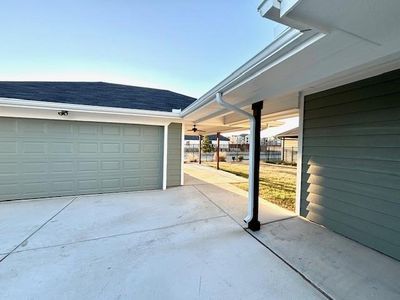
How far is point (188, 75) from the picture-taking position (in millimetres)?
10977

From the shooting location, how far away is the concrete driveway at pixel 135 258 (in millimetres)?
2100

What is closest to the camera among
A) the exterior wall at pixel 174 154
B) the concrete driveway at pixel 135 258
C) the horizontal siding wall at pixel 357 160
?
the concrete driveway at pixel 135 258

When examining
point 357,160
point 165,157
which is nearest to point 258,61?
point 357,160

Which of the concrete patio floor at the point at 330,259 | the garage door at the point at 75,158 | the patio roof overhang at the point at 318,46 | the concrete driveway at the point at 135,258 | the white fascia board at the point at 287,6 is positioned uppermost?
the patio roof overhang at the point at 318,46

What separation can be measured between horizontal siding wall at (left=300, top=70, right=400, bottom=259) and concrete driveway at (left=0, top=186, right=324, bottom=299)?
64.0 inches

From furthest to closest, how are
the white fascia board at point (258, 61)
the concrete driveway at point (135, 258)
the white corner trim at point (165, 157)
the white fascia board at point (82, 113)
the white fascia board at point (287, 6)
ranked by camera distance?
the white corner trim at point (165, 157), the white fascia board at point (82, 113), the concrete driveway at point (135, 258), the white fascia board at point (258, 61), the white fascia board at point (287, 6)

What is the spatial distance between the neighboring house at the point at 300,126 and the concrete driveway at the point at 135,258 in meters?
1.04

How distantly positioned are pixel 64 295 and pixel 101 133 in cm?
471

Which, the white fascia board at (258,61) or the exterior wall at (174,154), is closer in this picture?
the white fascia board at (258,61)

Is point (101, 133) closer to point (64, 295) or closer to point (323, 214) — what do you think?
point (64, 295)

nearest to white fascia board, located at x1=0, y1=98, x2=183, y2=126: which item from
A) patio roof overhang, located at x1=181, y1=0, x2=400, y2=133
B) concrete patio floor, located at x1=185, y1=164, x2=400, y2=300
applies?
patio roof overhang, located at x1=181, y1=0, x2=400, y2=133

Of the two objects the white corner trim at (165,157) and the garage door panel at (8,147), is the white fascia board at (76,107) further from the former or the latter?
the garage door panel at (8,147)

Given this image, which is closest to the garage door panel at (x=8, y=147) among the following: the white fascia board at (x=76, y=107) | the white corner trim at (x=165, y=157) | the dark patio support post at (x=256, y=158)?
the white fascia board at (x=76, y=107)

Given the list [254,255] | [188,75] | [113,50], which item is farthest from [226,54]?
[254,255]
